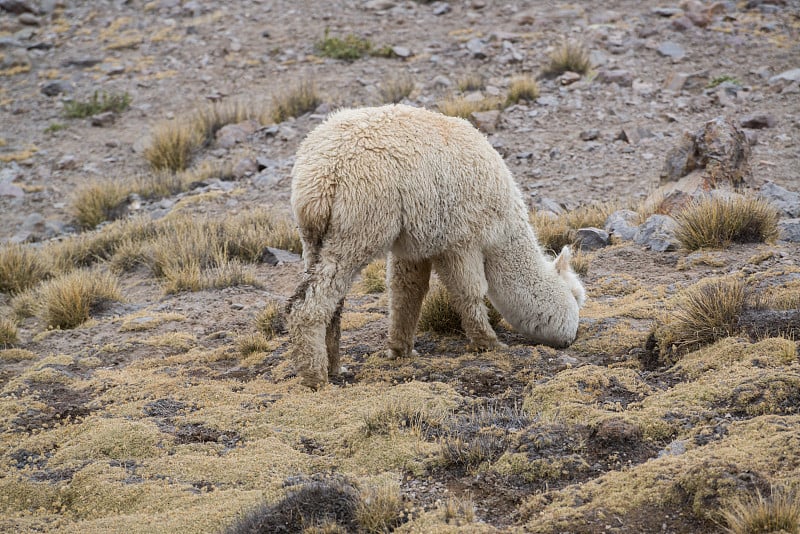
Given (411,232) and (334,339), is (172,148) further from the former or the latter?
(411,232)

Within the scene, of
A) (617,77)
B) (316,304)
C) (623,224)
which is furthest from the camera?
(617,77)

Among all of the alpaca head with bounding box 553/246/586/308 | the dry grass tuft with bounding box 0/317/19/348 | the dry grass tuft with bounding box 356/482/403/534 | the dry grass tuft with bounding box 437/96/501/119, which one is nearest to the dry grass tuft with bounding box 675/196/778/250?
the alpaca head with bounding box 553/246/586/308

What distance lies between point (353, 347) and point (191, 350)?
1.83 m

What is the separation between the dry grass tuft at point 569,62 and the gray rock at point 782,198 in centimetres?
684

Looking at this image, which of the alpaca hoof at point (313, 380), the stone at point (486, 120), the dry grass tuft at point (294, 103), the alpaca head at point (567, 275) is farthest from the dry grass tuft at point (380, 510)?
the dry grass tuft at point (294, 103)

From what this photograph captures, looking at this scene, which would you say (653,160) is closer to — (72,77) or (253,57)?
(253,57)

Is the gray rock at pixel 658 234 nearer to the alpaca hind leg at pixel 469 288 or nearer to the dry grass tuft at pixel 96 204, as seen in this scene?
the alpaca hind leg at pixel 469 288

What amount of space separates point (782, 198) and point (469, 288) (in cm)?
673

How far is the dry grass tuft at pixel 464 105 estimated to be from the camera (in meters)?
16.3

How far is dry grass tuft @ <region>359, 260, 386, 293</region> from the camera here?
10.5 meters

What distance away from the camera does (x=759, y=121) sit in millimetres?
15211

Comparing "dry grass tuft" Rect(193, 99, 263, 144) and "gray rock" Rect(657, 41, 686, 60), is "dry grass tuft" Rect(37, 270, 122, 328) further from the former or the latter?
"gray rock" Rect(657, 41, 686, 60)

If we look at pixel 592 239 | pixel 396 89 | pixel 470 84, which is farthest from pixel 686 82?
pixel 592 239

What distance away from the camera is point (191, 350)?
8672 millimetres
